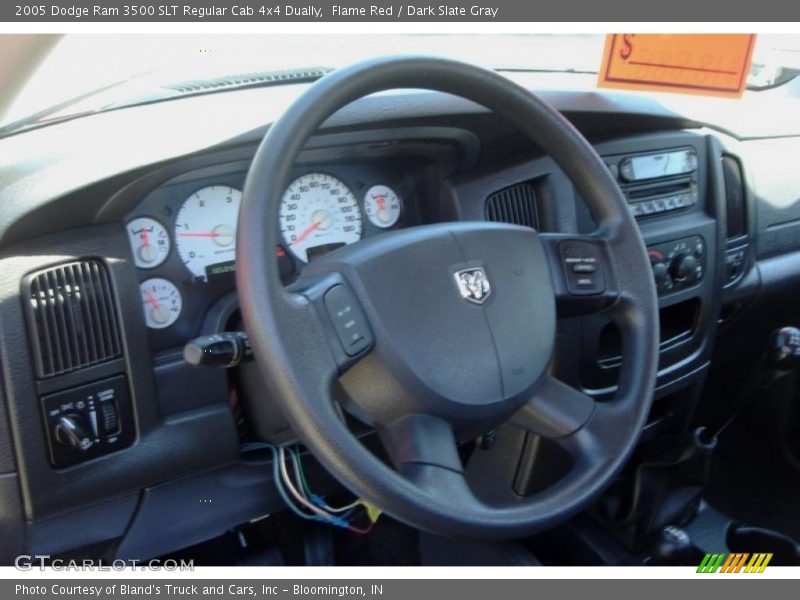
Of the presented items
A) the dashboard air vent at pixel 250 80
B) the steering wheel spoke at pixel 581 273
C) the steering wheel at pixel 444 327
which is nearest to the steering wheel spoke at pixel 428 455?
the steering wheel at pixel 444 327

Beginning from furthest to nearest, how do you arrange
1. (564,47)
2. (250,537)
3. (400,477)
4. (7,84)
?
(564,47) < (250,537) < (7,84) < (400,477)

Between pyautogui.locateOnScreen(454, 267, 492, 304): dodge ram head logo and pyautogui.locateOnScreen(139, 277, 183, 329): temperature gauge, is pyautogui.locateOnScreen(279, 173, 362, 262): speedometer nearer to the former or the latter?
pyautogui.locateOnScreen(139, 277, 183, 329): temperature gauge

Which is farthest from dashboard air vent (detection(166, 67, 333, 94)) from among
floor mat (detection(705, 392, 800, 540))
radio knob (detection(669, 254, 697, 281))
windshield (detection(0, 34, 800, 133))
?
floor mat (detection(705, 392, 800, 540))

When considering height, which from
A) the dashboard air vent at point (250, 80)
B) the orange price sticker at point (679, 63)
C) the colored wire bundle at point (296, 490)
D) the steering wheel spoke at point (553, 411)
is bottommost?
the colored wire bundle at point (296, 490)

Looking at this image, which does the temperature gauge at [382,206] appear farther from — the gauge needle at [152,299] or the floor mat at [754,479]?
the floor mat at [754,479]

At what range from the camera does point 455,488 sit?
41.6 inches

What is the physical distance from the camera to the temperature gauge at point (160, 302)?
4.49ft

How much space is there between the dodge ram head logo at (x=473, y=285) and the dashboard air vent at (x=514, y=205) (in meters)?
0.38

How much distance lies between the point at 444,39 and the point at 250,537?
1.14 metres

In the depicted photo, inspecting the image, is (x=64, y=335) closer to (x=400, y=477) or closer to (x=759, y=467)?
(x=400, y=477)

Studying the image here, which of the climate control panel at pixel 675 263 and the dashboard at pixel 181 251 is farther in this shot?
the climate control panel at pixel 675 263

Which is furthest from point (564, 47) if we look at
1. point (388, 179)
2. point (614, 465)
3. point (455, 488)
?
point (455, 488)

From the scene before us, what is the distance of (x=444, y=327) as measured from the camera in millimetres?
1147

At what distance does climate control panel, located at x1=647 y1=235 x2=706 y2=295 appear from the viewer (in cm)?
178
